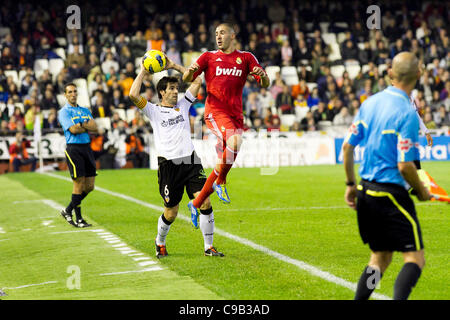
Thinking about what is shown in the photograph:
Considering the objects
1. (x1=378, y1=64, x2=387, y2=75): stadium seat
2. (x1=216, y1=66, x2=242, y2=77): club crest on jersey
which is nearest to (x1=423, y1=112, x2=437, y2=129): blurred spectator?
(x1=378, y1=64, x2=387, y2=75): stadium seat

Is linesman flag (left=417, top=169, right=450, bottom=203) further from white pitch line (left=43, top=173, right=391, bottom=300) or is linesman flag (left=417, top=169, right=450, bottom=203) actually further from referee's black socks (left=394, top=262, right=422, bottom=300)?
white pitch line (left=43, top=173, right=391, bottom=300)

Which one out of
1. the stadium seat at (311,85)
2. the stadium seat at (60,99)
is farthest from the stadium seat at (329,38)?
the stadium seat at (60,99)

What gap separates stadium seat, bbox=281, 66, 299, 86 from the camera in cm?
2930

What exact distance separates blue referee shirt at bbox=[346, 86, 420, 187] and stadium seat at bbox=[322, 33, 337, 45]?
2725 cm

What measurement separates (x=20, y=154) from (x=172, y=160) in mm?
17551

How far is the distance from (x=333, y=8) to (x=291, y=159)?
→ 11560 mm

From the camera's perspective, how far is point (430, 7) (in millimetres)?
33469

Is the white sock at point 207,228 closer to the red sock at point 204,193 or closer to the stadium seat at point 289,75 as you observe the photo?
the red sock at point 204,193

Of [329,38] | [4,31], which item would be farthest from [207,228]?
[329,38]

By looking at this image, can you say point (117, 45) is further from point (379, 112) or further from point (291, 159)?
point (379, 112)

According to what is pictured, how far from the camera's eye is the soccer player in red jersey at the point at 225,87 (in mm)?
8523

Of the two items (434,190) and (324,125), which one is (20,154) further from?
(434,190)

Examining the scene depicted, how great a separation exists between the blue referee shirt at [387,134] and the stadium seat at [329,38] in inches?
1073
